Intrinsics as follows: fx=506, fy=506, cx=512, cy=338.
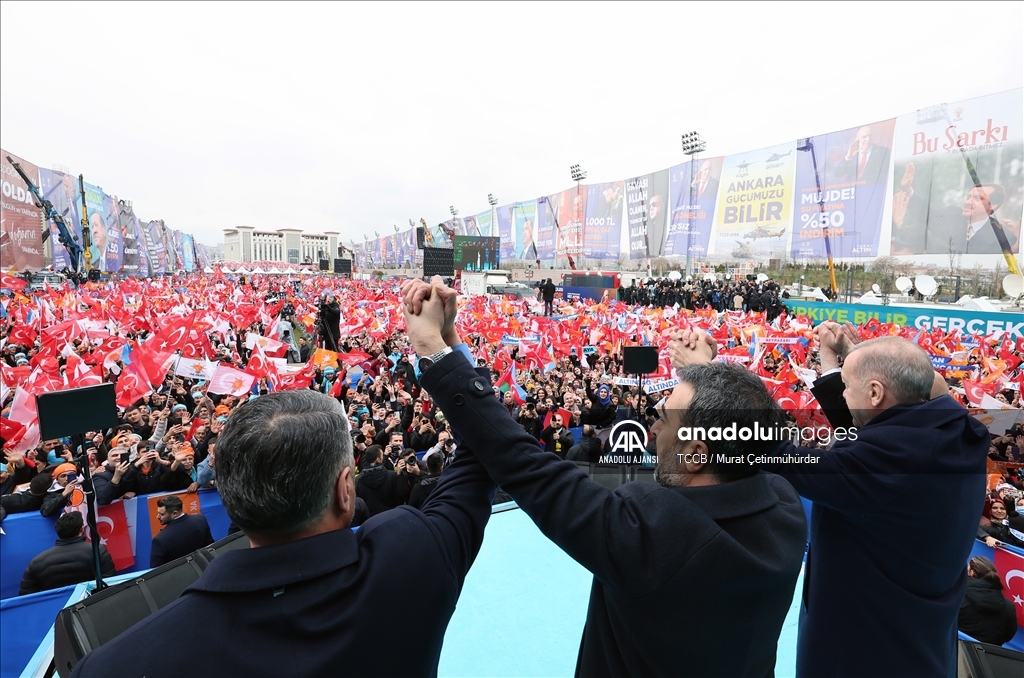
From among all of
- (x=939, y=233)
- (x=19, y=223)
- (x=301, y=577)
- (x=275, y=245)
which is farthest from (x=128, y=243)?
(x=275, y=245)

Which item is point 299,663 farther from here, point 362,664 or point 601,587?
point 601,587

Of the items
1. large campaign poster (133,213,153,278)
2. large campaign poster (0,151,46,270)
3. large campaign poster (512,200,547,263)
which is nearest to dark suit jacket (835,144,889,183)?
large campaign poster (512,200,547,263)

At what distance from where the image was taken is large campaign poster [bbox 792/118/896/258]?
18.8m

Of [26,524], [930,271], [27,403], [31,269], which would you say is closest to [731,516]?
[26,524]

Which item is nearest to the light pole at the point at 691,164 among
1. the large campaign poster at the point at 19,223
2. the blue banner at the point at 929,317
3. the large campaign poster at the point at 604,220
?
the large campaign poster at the point at 604,220

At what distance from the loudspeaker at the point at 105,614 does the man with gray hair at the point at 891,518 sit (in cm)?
198

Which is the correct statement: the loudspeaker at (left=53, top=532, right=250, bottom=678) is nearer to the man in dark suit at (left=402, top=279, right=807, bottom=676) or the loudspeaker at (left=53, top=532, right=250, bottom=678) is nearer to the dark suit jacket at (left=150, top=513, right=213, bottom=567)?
the man in dark suit at (left=402, top=279, right=807, bottom=676)

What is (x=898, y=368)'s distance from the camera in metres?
1.59

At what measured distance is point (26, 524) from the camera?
4508mm

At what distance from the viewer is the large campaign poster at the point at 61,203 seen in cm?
2817

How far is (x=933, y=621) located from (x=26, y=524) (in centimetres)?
639

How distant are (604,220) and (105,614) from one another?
1310 inches

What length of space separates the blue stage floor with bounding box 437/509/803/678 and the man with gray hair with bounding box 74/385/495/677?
2039mm

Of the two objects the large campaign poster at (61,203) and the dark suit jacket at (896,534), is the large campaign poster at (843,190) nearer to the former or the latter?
the dark suit jacket at (896,534)
